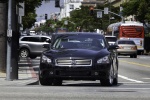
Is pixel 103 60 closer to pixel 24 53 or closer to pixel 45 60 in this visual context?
pixel 45 60

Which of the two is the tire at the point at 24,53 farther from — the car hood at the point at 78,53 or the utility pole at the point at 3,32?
the car hood at the point at 78,53

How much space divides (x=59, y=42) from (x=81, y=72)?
1.89 m

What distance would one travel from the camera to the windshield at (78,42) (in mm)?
17856

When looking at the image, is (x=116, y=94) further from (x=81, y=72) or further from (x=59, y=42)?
(x=59, y=42)

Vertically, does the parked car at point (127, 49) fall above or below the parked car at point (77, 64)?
below

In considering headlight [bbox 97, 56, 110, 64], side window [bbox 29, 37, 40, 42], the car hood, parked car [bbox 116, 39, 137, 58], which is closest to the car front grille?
the car hood

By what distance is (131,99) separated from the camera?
43.2 ft

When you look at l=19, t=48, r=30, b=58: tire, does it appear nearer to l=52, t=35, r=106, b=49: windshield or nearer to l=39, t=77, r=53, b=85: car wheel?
l=52, t=35, r=106, b=49: windshield

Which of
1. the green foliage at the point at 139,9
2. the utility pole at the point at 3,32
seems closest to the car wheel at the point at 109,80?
the utility pole at the point at 3,32

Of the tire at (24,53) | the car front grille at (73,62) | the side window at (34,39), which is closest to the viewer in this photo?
the car front grille at (73,62)

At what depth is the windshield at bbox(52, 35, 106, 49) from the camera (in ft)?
58.6

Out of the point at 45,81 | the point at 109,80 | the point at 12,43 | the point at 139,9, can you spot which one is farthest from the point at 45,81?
the point at 139,9

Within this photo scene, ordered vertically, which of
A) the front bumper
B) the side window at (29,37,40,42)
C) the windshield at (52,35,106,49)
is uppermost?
the windshield at (52,35,106,49)

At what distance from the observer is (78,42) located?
1809 centimetres
